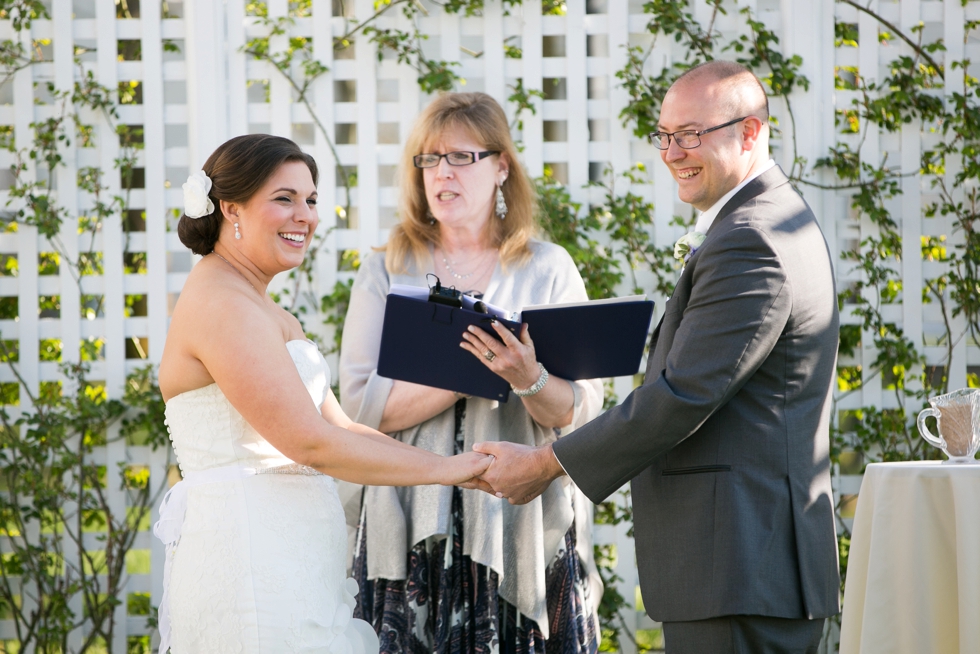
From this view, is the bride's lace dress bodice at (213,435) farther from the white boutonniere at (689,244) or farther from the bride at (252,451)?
the white boutonniere at (689,244)

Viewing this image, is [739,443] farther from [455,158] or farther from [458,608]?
[455,158]

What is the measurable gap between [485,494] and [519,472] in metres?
0.27

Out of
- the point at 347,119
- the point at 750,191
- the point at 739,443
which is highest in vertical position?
the point at 347,119

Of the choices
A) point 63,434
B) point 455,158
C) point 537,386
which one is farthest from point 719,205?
point 63,434

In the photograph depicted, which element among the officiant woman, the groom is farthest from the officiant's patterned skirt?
the groom

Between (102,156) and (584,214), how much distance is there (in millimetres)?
2204

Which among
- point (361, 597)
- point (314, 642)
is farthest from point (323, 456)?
point (361, 597)

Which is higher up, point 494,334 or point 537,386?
point 494,334

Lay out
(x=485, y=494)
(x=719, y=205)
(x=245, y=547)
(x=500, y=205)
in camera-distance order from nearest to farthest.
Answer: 1. (x=245, y=547)
2. (x=719, y=205)
3. (x=485, y=494)
4. (x=500, y=205)

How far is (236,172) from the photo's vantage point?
2354mm

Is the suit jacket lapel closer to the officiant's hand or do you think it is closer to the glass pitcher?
the officiant's hand

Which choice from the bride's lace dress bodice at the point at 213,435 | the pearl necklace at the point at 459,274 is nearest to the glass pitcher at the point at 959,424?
the pearl necklace at the point at 459,274

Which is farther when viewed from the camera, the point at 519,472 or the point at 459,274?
the point at 459,274

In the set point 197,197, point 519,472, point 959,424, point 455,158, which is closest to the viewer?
point 197,197
